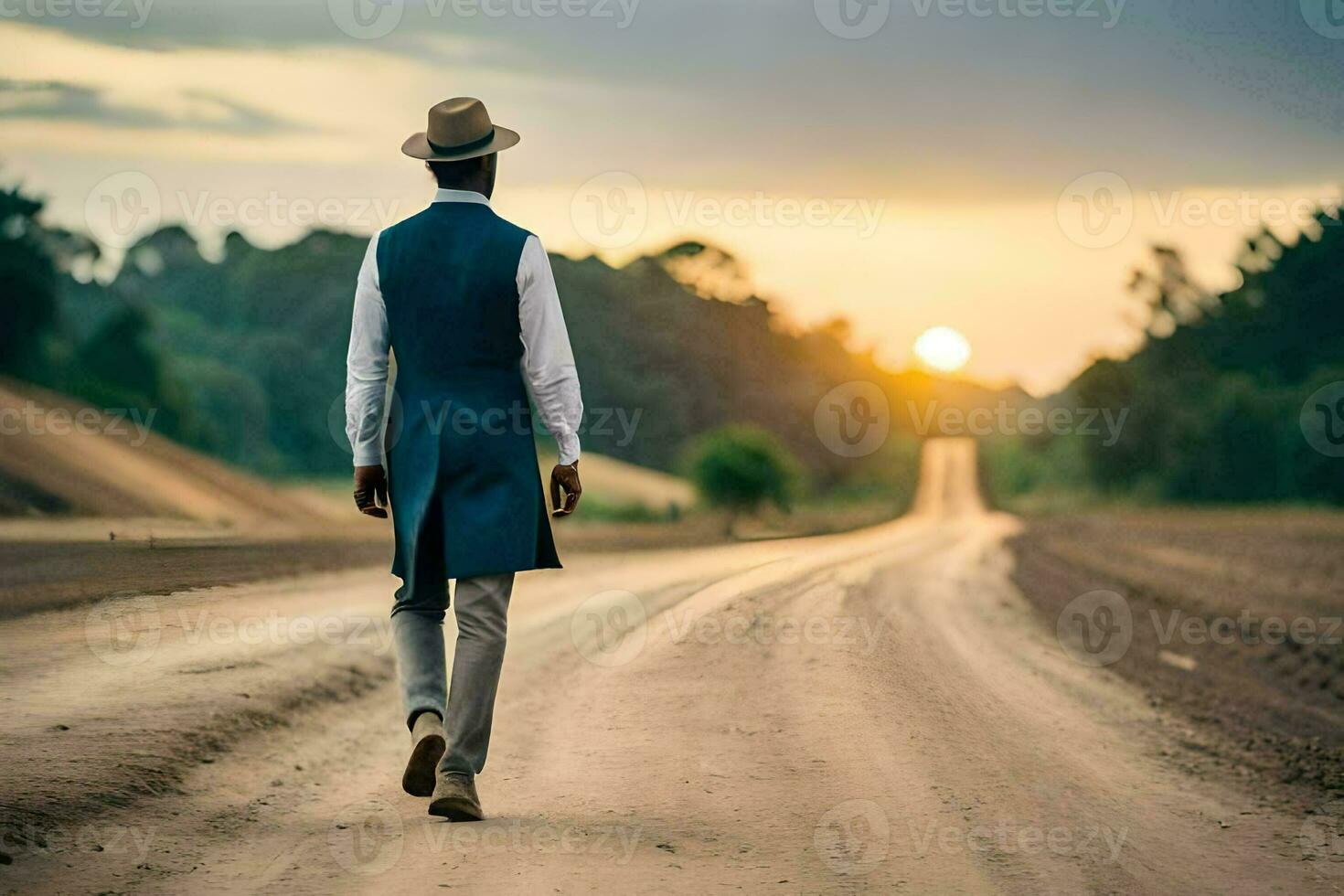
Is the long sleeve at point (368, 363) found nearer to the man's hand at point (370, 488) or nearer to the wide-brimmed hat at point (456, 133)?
the man's hand at point (370, 488)

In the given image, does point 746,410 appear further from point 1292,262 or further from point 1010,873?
point 1010,873

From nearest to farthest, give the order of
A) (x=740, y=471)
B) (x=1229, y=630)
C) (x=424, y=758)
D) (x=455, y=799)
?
(x=455, y=799)
(x=424, y=758)
(x=1229, y=630)
(x=740, y=471)

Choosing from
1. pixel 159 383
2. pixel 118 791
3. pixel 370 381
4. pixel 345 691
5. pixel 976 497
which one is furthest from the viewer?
pixel 976 497

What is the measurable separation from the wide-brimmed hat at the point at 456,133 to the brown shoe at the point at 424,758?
1.88 metres

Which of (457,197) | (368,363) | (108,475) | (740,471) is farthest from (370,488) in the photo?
(740,471)

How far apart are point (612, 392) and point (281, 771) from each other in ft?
153

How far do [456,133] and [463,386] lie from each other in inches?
33.9

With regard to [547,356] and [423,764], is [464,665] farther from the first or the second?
[547,356]

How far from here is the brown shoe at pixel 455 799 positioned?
14.5 feet

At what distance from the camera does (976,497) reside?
76625 millimetres

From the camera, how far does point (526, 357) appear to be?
4.56 m

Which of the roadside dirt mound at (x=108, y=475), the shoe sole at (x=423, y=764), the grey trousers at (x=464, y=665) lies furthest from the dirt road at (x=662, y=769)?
the roadside dirt mound at (x=108, y=475)

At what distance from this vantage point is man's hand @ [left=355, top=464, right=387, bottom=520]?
465 centimetres

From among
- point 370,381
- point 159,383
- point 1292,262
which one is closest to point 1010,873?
point 370,381
